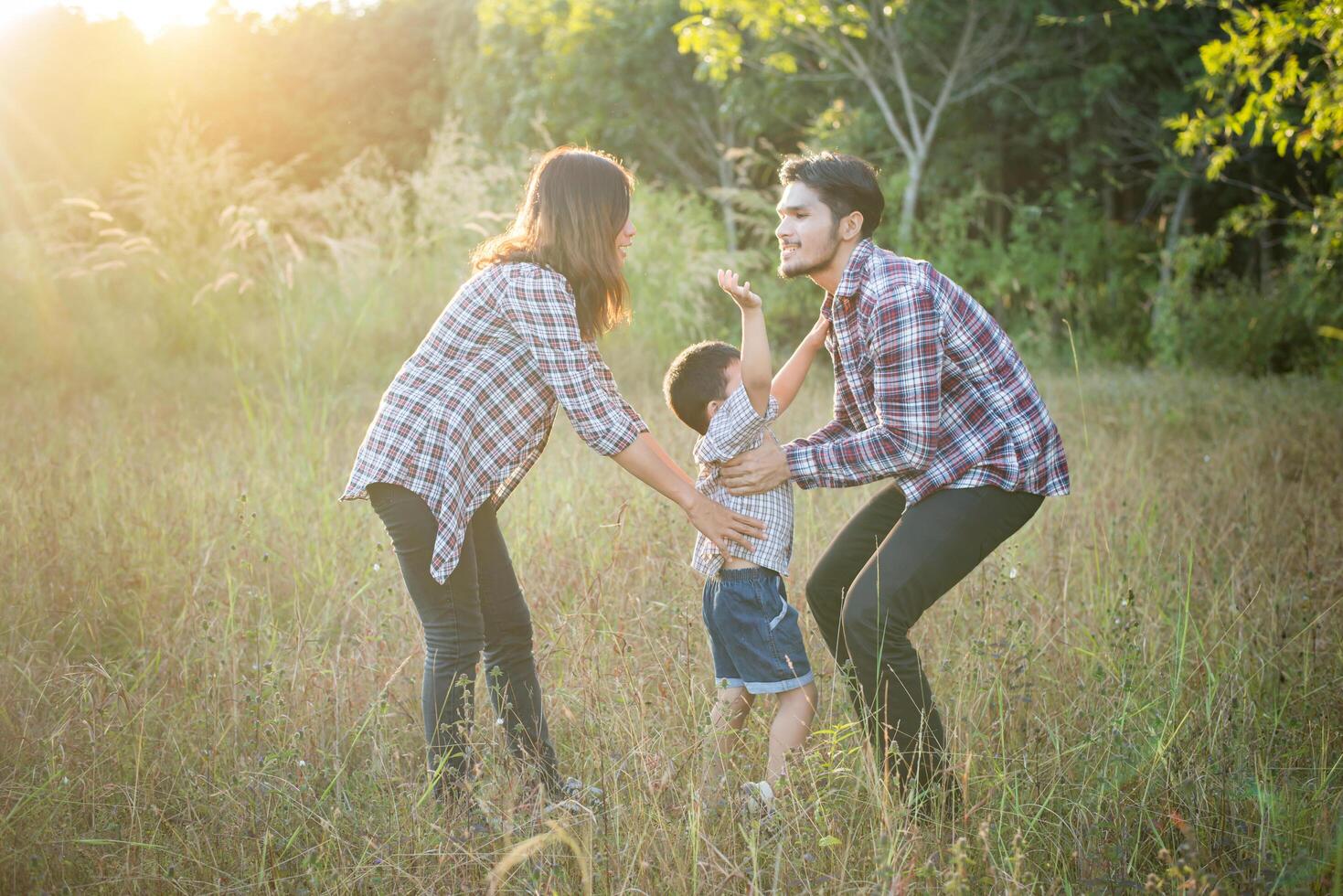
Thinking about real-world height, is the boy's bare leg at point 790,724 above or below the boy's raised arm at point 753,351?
below

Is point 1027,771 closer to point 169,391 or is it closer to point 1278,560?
point 1278,560

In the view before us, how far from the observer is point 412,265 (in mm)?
10148

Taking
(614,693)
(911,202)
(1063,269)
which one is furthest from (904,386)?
(911,202)

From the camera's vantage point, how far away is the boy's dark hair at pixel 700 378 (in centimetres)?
299

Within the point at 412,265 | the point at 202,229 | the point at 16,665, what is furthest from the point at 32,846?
the point at 412,265

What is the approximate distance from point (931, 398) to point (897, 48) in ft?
37.0

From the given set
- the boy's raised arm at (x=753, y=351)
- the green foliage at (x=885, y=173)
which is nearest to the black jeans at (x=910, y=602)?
the boy's raised arm at (x=753, y=351)

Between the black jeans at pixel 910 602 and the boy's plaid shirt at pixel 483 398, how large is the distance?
0.75 m

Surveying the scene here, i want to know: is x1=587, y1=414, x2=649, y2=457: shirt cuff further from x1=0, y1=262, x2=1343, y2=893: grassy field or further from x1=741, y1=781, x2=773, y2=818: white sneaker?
x1=741, y1=781, x2=773, y2=818: white sneaker

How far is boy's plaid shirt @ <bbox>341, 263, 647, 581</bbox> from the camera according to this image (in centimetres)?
272

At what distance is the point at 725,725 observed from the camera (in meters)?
2.78

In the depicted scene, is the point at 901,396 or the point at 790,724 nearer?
the point at 901,396

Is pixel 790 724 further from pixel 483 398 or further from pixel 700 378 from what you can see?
pixel 483 398

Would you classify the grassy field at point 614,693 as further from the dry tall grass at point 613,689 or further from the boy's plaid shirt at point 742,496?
the boy's plaid shirt at point 742,496
